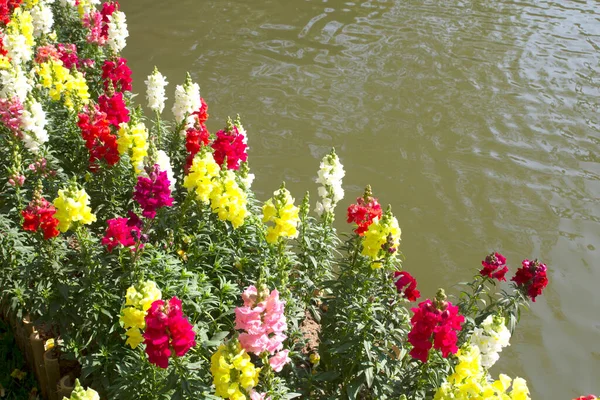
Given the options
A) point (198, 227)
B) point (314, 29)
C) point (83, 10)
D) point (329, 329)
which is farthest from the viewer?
point (314, 29)

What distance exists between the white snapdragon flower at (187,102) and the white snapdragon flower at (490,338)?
8.61 feet

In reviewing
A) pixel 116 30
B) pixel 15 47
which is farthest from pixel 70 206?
pixel 116 30

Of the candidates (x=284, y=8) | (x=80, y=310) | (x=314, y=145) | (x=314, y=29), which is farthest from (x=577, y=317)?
(x=284, y=8)

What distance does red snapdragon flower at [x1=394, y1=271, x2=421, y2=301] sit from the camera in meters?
3.21

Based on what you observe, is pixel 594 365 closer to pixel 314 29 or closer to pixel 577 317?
pixel 577 317

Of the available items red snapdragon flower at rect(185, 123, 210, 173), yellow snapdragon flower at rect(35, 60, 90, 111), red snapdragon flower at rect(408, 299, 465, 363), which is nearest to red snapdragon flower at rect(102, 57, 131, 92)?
yellow snapdragon flower at rect(35, 60, 90, 111)

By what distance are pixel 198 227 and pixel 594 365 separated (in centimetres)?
335

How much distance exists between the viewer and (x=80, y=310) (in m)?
3.39

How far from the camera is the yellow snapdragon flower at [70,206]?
3.14 meters

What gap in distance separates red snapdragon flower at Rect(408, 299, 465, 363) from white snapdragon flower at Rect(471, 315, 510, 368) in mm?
276

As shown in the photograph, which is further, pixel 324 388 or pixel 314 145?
pixel 314 145

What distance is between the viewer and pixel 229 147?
3992 millimetres

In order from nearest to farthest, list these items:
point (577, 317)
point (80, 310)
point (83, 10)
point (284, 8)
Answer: point (80, 310) → point (577, 317) → point (83, 10) → point (284, 8)

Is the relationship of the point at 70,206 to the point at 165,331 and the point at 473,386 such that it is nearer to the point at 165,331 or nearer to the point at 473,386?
the point at 165,331
